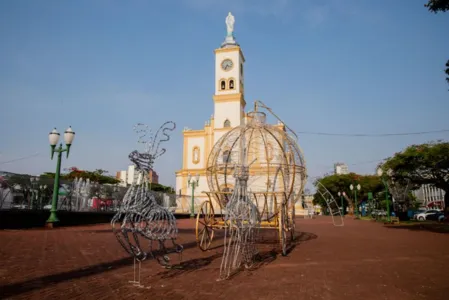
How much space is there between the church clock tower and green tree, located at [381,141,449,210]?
20.9 metres

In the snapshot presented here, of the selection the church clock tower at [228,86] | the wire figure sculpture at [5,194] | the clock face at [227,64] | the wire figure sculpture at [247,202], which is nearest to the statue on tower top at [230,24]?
the church clock tower at [228,86]

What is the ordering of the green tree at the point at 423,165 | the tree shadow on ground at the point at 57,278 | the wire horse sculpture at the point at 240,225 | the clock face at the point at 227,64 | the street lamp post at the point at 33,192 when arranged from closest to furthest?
the tree shadow on ground at the point at 57,278
the wire horse sculpture at the point at 240,225
the street lamp post at the point at 33,192
the green tree at the point at 423,165
the clock face at the point at 227,64

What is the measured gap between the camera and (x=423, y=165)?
2116cm

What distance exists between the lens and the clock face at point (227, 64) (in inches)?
1618

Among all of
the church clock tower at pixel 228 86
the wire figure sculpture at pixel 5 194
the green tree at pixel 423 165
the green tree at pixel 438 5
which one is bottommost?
the wire figure sculpture at pixel 5 194

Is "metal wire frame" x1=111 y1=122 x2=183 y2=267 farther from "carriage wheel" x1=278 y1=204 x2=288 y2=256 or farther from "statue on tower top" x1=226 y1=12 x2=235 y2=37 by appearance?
"statue on tower top" x1=226 y1=12 x2=235 y2=37

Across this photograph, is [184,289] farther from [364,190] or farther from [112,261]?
[364,190]

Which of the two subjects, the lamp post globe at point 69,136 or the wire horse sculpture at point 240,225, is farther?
the lamp post globe at point 69,136

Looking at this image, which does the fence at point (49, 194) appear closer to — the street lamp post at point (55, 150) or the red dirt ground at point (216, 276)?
the street lamp post at point (55, 150)

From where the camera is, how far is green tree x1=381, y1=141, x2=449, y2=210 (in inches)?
808

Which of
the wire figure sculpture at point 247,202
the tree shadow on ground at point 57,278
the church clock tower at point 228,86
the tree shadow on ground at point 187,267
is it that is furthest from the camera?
the church clock tower at point 228,86

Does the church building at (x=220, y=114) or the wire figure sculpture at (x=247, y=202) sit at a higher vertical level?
the church building at (x=220, y=114)

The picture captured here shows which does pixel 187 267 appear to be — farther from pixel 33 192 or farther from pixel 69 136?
pixel 33 192

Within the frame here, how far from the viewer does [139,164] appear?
510 cm
